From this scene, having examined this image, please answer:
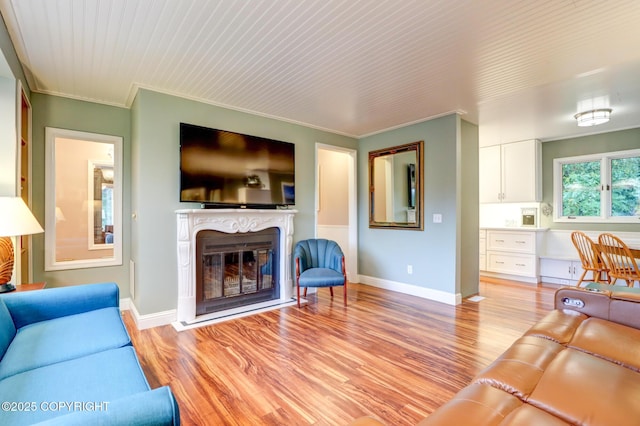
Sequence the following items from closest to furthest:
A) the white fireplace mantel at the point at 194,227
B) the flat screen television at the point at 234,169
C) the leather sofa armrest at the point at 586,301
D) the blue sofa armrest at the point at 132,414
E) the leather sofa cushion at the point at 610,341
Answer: the blue sofa armrest at the point at 132,414 → the leather sofa cushion at the point at 610,341 → the leather sofa armrest at the point at 586,301 → the white fireplace mantel at the point at 194,227 → the flat screen television at the point at 234,169

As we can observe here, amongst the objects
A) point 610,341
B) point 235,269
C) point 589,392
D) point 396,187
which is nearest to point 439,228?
point 396,187

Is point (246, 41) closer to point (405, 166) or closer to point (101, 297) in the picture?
point (101, 297)

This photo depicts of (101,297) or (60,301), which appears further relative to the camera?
A: (101,297)

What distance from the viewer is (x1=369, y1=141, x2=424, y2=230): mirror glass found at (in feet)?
14.1

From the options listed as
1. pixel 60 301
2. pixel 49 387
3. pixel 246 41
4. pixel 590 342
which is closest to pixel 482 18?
pixel 246 41

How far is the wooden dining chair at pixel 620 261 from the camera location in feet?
11.2

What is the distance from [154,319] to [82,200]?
1.90 m

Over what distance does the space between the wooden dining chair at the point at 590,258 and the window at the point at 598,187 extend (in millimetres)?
981

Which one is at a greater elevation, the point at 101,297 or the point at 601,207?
the point at 601,207

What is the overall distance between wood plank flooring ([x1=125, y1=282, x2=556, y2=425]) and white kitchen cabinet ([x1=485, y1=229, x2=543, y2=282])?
1415mm

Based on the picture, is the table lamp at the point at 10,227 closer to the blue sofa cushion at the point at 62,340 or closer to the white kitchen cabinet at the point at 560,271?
the blue sofa cushion at the point at 62,340

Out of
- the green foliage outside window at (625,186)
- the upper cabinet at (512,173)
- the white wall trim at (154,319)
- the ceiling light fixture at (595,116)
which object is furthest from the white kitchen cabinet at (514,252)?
the white wall trim at (154,319)

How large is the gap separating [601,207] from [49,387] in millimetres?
6768

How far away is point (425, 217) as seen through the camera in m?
4.20
